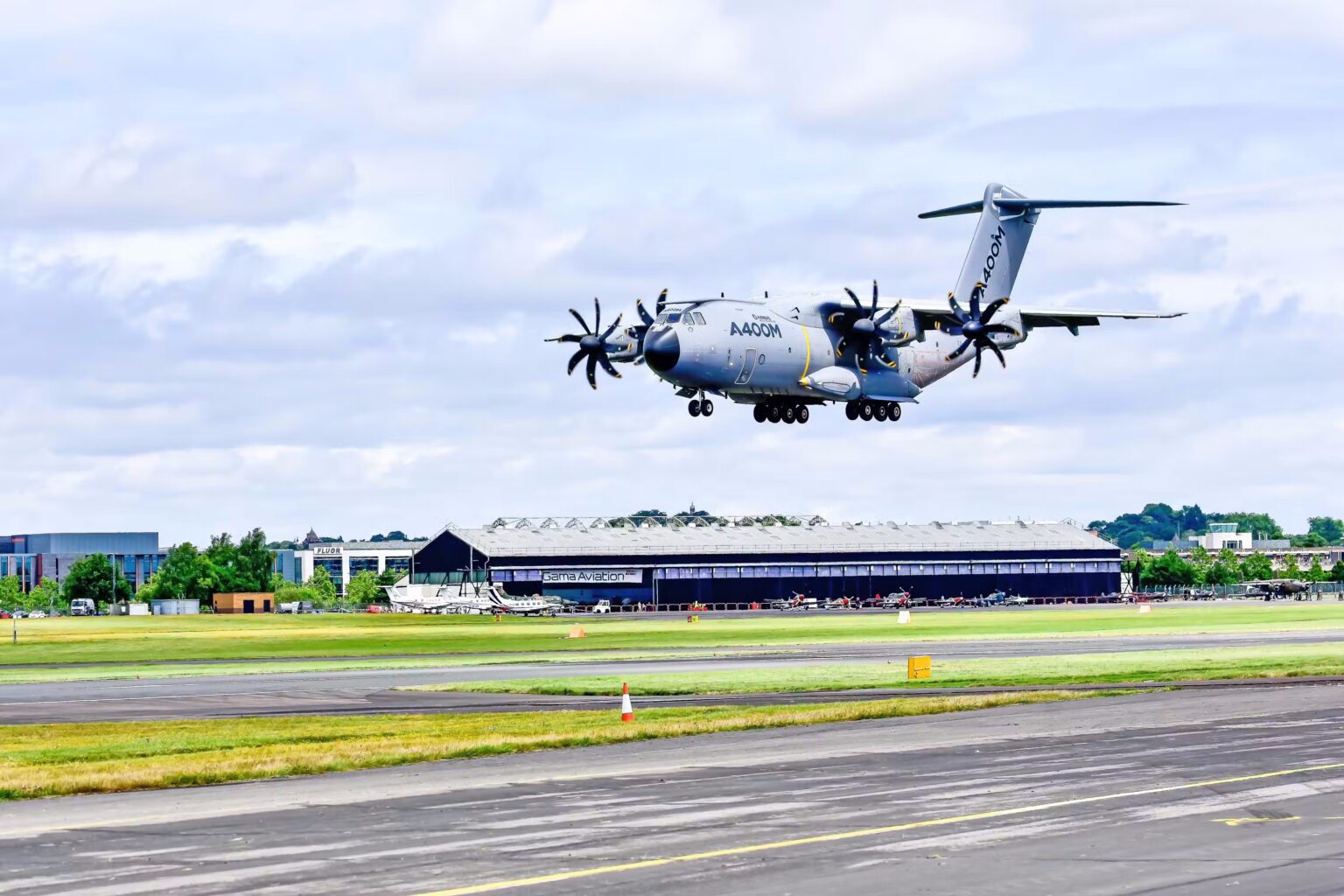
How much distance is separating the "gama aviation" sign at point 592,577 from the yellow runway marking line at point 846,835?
532 feet

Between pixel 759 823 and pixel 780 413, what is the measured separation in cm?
5280

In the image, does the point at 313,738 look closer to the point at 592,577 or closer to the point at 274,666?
the point at 274,666

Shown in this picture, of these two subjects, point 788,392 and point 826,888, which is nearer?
point 826,888

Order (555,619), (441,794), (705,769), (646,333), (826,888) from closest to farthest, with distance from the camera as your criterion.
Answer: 1. (826,888)
2. (441,794)
3. (705,769)
4. (646,333)
5. (555,619)

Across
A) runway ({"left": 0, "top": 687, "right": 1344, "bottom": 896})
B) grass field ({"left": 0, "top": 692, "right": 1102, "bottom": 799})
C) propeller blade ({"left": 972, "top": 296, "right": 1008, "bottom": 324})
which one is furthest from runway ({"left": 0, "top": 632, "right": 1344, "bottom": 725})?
runway ({"left": 0, "top": 687, "right": 1344, "bottom": 896})

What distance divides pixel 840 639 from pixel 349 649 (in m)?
26.7

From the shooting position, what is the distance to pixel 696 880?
1792 cm

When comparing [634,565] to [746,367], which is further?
[634,565]

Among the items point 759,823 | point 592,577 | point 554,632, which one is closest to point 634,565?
point 592,577

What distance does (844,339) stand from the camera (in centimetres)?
7512

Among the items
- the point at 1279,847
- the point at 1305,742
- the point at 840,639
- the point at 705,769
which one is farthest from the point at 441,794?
the point at 840,639

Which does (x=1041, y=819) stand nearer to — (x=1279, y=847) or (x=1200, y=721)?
(x=1279, y=847)

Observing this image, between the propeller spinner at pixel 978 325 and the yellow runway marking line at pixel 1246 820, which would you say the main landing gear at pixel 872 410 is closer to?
the propeller spinner at pixel 978 325

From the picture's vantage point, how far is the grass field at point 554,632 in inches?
3573
